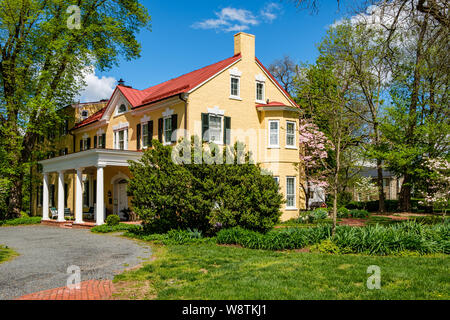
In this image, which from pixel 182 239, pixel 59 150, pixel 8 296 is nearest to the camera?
pixel 8 296

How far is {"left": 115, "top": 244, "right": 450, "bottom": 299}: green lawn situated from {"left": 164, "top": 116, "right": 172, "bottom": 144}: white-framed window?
11189mm

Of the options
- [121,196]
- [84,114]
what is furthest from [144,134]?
[84,114]

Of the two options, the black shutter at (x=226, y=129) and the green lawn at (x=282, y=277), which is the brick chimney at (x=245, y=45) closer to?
the black shutter at (x=226, y=129)

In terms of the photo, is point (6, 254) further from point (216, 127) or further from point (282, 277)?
point (216, 127)

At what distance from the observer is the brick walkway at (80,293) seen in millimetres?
6508

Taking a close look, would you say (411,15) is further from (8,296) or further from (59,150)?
(59,150)

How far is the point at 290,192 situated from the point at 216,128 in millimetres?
6002

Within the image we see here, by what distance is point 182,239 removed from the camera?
1325cm

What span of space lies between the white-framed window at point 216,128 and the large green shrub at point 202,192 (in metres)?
5.98

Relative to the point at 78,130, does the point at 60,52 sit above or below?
above

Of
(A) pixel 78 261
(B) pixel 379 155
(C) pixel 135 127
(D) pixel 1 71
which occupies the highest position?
(D) pixel 1 71

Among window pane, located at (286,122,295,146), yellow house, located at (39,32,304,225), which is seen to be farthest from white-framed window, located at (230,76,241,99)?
window pane, located at (286,122,295,146)
